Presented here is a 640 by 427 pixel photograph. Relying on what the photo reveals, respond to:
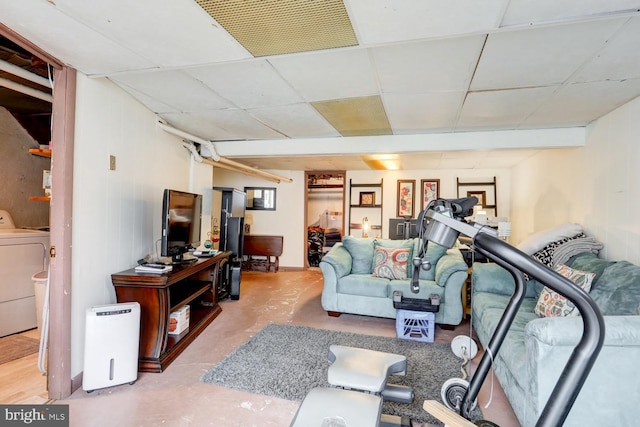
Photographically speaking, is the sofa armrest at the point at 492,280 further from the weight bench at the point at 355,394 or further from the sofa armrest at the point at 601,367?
the weight bench at the point at 355,394

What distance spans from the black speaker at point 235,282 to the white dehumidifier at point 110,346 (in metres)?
2.10

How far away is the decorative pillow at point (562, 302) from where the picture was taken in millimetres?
2059

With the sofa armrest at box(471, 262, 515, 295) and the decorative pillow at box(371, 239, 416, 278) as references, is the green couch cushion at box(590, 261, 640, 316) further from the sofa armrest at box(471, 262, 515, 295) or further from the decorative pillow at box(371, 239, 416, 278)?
the decorative pillow at box(371, 239, 416, 278)

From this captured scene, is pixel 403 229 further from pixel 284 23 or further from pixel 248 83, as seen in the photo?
pixel 284 23

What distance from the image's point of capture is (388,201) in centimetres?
618

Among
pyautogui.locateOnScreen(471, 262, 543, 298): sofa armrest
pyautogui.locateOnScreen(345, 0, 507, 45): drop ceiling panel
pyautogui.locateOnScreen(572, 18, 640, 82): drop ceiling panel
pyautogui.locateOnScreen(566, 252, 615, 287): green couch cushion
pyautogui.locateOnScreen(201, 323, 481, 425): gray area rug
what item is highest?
pyautogui.locateOnScreen(572, 18, 640, 82): drop ceiling panel

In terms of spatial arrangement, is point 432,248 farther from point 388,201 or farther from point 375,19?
point 375,19

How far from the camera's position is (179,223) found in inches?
111

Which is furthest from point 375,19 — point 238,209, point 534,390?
point 238,209

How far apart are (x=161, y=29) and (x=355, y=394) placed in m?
2.03

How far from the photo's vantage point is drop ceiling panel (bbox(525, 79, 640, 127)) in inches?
84.8

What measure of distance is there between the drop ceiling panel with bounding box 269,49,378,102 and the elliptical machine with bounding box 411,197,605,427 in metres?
1.05

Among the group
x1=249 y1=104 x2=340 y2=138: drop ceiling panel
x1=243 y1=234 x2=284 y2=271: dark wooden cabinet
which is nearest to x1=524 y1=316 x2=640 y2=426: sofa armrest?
x1=249 y1=104 x2=340 y2=138: drop ceiling panel

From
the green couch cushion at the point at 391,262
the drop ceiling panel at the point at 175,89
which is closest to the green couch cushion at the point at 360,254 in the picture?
the green couch cushion at the point at 391,262
